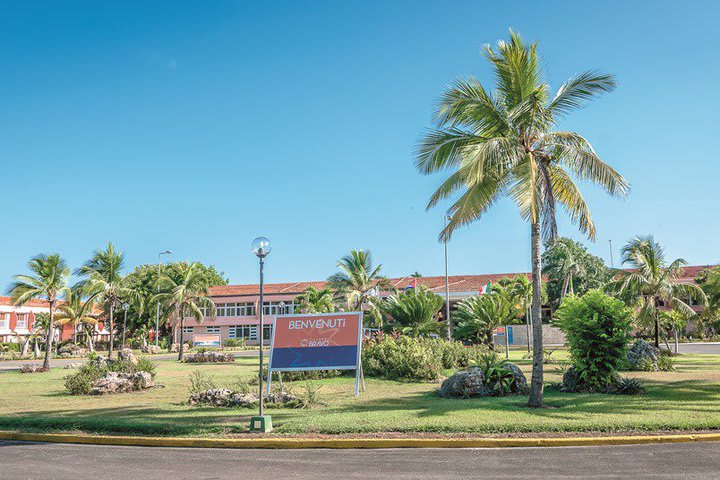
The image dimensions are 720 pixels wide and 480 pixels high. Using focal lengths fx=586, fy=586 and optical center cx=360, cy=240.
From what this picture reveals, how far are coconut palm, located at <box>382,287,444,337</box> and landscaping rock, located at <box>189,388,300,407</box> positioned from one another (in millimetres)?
13526

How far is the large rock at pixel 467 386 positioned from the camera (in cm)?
1506

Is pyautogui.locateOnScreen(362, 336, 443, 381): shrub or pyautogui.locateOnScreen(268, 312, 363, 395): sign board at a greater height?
pyautogui.locateOnScreen(268, 312, 363, 395): sign board

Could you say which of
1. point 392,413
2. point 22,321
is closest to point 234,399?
point 392,413

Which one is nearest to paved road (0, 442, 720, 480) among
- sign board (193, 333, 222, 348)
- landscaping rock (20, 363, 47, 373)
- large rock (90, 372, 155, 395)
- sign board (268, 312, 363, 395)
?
sign board (268, 312, 363, 395)

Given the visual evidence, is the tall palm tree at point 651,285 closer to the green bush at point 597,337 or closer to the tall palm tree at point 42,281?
the green bush at point 597,337

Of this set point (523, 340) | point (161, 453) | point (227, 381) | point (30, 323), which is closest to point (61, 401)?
point (227, 381)

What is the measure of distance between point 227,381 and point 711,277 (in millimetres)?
22793

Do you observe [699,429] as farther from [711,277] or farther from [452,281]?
[452,281]

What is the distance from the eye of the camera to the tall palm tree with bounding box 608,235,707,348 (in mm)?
31312

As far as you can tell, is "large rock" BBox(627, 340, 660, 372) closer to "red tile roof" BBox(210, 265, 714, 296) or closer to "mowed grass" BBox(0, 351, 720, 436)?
"mowed grass" BBox(0, 351, 720, 436)

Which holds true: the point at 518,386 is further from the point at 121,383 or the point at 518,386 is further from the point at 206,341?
the point at 206,341

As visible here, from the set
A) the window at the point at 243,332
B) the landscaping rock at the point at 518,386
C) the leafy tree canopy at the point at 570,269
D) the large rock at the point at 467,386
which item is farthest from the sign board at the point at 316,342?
the window at the point at 243,332

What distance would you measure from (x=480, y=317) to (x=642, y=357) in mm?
11582

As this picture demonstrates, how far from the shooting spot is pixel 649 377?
19.4m
